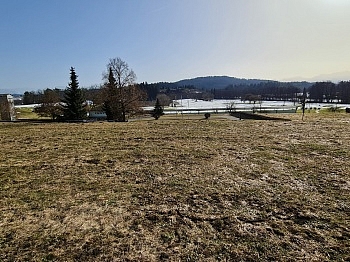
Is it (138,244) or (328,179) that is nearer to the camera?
(138,244)

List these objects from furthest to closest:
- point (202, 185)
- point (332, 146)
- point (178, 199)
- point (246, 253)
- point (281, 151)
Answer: point (332, 146) < point (281, 151) < point (202, 185) < point (178, 199) < point (246, 253)

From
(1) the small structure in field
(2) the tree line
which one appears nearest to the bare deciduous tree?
(2) the tree line

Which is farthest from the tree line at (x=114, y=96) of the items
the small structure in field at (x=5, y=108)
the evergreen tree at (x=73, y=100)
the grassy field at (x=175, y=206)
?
the grassy field at (x=175, y=206)

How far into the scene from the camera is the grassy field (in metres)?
2.85

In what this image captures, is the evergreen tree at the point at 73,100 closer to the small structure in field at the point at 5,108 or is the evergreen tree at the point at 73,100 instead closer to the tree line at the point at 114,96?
the tree line at the point at 114,96

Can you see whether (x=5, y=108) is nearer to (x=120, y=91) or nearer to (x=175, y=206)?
(x=120, y=91)

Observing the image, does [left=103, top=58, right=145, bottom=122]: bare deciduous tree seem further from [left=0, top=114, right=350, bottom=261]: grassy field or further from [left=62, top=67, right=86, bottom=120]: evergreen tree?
[left=0, top=114, right=350, bottom=261]: grassy field

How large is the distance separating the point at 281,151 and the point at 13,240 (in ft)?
24.1

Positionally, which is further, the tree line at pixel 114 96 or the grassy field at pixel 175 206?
the tree line at pixel 114 96

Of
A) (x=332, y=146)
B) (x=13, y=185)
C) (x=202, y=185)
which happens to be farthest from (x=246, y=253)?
(x=332, y=146)

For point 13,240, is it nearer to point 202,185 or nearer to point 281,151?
point 202,185

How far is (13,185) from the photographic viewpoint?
4871 millimetres

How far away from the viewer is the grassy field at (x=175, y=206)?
2.85 m

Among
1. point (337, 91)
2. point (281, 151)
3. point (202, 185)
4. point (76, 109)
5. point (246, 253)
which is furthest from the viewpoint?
point (337, 91)
